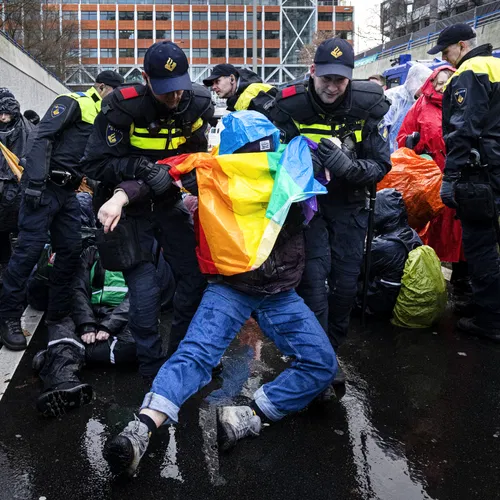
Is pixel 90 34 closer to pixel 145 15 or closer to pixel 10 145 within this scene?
pixel 145 15

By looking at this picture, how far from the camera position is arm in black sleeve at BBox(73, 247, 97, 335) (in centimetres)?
454

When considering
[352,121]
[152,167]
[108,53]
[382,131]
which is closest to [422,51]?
[382,131]

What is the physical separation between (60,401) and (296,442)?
1317 millimetres

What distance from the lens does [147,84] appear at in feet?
11.3

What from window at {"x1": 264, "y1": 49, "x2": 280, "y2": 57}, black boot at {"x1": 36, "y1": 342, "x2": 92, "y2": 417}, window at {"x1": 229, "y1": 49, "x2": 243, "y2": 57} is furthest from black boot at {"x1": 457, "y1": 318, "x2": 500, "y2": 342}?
window at {"x1": 229, "y1": 49, "x2": 243, "y2": 57}

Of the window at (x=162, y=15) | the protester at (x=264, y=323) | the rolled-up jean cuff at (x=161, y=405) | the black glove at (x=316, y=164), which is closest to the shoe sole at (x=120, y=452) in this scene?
the rolled-up jean cuff at (x=161, y=405)

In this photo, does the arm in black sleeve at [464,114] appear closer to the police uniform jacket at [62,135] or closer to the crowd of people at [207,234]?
the crowd of people at [207,234]

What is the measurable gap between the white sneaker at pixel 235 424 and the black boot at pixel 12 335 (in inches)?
82.3

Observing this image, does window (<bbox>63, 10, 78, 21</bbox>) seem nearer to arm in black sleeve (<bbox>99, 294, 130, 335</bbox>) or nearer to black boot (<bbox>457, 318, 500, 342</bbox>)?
arm in black sleeve (<bbox>99, 294, 130, 335</bbox>)

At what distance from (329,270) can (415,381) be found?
0.96m

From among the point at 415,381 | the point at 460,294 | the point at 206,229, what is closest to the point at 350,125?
the point at 206,229

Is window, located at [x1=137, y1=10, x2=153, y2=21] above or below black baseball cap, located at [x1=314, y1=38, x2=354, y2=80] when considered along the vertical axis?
above

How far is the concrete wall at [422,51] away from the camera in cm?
2238

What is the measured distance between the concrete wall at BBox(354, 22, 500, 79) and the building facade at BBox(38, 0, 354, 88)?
53598 mm
